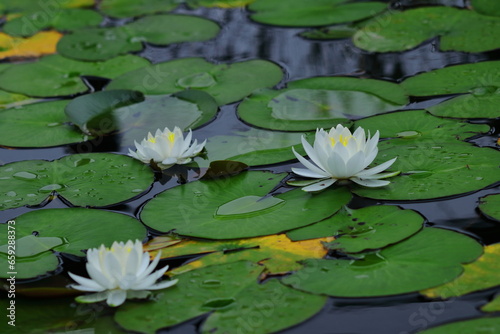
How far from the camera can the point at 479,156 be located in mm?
2762

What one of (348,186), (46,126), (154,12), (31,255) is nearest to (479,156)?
(348,186)

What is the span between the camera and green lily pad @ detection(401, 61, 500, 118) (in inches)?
127

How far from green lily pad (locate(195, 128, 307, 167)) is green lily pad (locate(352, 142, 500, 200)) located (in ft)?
1.46

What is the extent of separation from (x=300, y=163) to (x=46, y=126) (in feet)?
4.89

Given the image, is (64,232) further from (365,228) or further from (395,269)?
(395,269)

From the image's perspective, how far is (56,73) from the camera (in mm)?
4242

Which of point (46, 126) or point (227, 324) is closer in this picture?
point (227, 324)

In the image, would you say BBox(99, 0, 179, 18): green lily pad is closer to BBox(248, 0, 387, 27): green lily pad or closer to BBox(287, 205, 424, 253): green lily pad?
BBox(248, 0, 387, 27): green lily pad

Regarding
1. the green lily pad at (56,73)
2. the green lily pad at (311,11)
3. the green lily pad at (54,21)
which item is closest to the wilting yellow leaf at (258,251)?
the green lily pad at (56,73)

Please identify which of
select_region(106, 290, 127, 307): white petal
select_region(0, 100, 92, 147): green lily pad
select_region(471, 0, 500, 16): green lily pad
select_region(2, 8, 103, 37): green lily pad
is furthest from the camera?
select_region(2, 8, 103, 37): green lily pad

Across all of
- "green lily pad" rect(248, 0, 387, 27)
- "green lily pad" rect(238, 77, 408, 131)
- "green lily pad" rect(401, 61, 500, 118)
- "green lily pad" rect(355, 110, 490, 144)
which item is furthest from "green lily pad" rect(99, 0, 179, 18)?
"green lily pad" rect(355, 110, 490, 144)

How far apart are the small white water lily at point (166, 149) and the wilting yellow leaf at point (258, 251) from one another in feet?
2.05

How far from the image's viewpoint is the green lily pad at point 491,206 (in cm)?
239

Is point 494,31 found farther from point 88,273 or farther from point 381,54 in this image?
point 88,273
